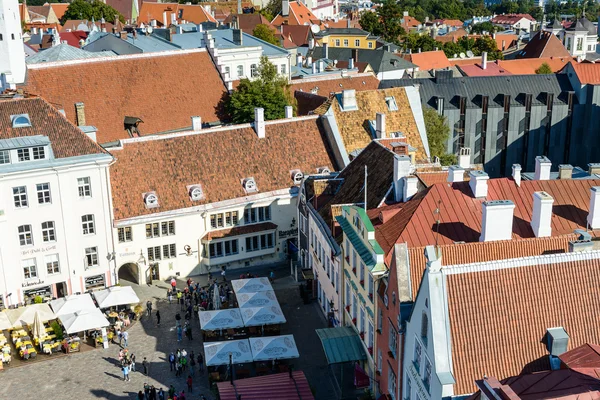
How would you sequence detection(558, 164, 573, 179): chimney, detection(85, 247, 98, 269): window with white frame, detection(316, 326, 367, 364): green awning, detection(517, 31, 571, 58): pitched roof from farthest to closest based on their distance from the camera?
detection(517, 31, 571, 58): pitched roof, detection(85, 247, 98, 269): window with white frame, detection(558, 164, 573, 179): chimney, detection(316, 326, 367, 364): green awning

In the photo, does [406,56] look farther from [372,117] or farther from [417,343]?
[417,343]

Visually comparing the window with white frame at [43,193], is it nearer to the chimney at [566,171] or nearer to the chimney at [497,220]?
the chimney at [497,220]

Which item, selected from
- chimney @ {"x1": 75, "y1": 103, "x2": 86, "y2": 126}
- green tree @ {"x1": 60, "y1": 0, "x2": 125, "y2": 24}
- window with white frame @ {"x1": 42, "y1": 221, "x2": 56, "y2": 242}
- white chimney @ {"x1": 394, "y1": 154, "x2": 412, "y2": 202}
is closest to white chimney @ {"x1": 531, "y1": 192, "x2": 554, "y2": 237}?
white chimney @ {"x1": 394, "y1": 154, "x2": 412, "y2": 202}

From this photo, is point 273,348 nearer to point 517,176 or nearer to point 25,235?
point 517,176

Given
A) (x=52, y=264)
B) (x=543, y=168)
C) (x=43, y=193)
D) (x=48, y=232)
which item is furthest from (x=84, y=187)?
(x=543, y=168)

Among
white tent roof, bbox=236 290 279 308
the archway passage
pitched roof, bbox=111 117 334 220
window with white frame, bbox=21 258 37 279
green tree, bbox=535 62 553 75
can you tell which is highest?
pitched roof, bbox=111 117 334 220

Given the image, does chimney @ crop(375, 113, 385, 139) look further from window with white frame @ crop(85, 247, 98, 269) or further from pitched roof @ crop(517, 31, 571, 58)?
pitched roof @ crop(517, 31, 571, 58)
